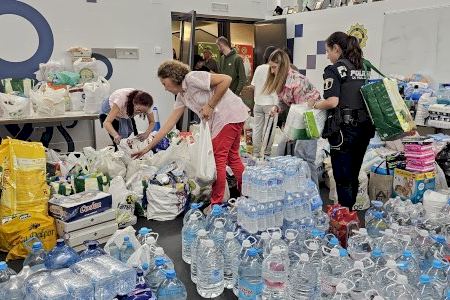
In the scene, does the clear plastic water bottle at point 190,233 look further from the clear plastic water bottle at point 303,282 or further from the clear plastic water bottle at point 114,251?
the clear plastic water bottle at point 303,282

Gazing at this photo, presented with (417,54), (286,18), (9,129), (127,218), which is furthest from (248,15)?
(127,218)

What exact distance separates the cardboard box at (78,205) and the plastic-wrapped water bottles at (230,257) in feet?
3.51

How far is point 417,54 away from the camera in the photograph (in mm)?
4410

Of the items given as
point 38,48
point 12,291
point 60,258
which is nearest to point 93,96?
point 38,48

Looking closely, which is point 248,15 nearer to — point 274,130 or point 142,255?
point 274,130

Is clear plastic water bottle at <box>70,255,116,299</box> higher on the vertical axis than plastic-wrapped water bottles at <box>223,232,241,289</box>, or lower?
higher

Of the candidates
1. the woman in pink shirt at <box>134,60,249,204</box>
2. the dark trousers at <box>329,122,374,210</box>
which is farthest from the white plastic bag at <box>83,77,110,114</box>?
the dark trousers at <box>329,122,374,210</box>

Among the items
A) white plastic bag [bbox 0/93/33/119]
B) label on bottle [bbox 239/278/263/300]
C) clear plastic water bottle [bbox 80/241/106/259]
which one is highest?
white plastic bag [bbox 0/93/33/119]

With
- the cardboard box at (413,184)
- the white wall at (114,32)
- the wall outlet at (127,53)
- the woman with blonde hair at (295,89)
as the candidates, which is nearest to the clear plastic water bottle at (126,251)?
the woman with blonde hair at (295,89)

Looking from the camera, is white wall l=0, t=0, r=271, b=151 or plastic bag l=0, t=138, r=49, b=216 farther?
white wall l=0, t=0, r=271, b=151

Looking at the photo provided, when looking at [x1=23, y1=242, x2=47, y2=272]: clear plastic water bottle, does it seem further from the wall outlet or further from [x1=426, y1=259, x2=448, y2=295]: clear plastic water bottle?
the wall outlet

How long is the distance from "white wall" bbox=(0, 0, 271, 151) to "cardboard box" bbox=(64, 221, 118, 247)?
2628 millimetres

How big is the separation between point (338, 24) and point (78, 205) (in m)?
4.17

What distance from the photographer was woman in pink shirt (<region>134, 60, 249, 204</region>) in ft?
9.36
